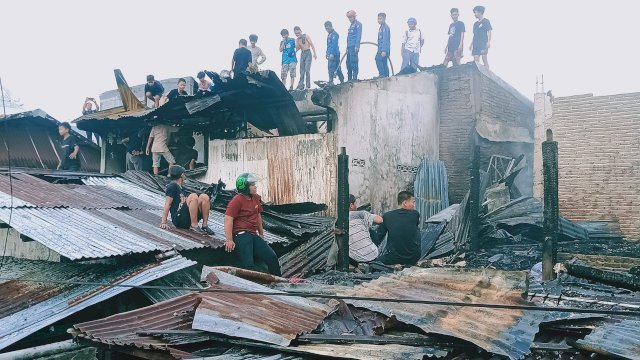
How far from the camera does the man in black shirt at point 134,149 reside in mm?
15716

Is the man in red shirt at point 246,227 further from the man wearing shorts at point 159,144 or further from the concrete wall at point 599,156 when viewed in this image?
the concrete wall at point 599,156

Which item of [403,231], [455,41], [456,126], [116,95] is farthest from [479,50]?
[116,95]

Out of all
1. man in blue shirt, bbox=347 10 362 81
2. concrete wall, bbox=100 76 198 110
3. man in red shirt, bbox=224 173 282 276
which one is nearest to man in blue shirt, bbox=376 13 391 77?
man in blue shirt, bbox=347 10 362 81

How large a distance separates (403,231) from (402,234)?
48 mm

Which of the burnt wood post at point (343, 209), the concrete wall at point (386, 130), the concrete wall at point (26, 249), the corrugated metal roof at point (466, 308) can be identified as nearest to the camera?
the corrugated metal roof at point (466, 308)

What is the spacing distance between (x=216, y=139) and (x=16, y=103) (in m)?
23.4

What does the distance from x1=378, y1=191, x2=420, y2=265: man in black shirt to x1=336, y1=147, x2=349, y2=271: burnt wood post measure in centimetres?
92

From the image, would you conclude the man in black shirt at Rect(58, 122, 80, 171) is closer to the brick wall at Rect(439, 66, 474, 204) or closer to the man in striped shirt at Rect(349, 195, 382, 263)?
the man in striped shirt at Rect(349, 195, 382, 263)

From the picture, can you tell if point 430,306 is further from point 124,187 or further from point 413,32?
point 413,32

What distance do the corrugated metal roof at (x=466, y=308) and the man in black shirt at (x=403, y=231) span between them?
36.6 inches

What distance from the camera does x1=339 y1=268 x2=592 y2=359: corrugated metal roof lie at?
13.3 feet

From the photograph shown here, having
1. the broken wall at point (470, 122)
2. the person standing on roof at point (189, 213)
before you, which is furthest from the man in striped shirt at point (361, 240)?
the broken wall at point (470, 122)

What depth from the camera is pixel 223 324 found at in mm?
4281

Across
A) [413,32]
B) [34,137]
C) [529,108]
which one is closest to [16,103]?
[34,137]
